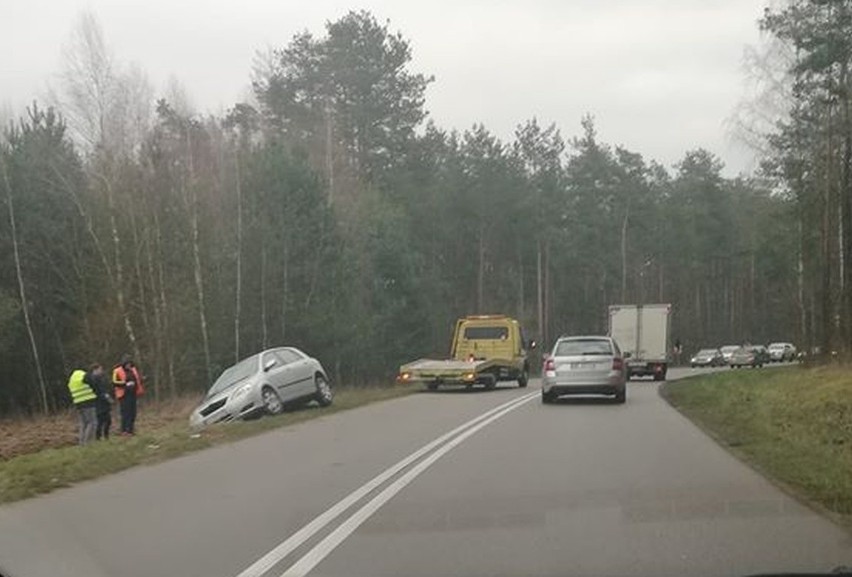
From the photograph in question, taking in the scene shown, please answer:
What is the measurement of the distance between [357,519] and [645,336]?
35407 millimetres

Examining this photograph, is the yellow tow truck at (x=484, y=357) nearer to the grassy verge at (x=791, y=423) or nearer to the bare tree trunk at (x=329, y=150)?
the grassy verge at (x=791, y=423)

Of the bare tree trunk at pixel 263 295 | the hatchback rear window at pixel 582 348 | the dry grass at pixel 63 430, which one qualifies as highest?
Answer: the bare tree trunk at pixel 263 295

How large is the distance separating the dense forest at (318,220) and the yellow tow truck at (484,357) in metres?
9.87

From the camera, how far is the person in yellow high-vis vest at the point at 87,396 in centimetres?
2141

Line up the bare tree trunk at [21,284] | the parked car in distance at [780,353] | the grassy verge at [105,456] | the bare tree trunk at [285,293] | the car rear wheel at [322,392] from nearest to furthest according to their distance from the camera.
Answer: the grassy verge at [105,456] < the car rear wheel at [322,392] < the bare tree trunk at [21,284] < the bare tree trunk at [285,293] < the parked car in distance at [780,353]

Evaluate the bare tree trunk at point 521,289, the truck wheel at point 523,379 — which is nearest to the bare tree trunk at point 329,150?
the truck wheel at point 523,379

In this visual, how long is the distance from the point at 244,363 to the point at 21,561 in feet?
52.9

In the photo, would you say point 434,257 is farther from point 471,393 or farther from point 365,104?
point 471,393

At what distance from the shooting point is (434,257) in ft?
248

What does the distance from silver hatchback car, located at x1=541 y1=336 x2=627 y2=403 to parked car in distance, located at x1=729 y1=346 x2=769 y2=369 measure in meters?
37.9

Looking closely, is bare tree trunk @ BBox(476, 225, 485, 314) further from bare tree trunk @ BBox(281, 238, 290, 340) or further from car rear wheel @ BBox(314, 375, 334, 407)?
car rear wheel @ BBox(314, 375, 334, 407)

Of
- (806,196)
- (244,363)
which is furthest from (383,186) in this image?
(244,363)

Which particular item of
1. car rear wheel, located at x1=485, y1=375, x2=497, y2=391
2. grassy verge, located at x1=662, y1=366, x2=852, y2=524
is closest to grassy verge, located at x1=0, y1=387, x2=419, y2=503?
grassy verge, located at x1=662, y1=366, x2=852, y2=524

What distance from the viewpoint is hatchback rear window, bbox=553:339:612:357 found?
2600 cm
